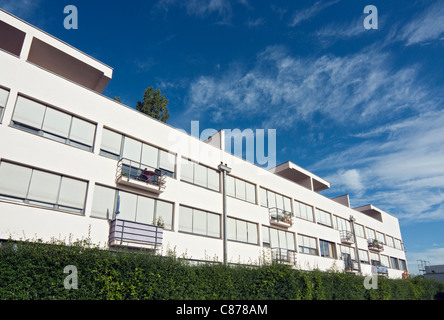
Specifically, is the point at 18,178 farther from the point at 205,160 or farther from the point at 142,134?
the point at 205,160

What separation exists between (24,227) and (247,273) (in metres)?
9.73

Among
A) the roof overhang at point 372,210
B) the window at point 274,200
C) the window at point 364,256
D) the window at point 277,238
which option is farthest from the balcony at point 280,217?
the roof overhang at point 372,210

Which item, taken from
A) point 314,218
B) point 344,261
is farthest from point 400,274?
point 314,218

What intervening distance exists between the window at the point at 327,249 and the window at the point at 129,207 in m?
18.7

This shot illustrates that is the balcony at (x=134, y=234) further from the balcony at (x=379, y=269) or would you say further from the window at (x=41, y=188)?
the balcony at (x=379, y=269)

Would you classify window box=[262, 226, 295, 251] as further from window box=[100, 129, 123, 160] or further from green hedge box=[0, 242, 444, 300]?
window box=[100, 129, 123, 160]

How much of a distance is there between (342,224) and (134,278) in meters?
31.1

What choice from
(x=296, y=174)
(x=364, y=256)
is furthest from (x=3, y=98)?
(x=364, y=256)

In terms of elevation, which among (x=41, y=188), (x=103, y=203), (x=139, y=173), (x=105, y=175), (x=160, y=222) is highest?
(x=139, y=173)

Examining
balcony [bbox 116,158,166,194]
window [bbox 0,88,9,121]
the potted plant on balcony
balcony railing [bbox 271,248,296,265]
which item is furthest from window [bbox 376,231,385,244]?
window [bbox 0,88,9,121]

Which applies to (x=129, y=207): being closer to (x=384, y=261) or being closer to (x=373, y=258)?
(x=373, y=258)

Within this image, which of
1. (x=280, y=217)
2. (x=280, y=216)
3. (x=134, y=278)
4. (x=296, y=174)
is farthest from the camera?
(x=296, y=174)

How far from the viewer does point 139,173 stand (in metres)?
18.1

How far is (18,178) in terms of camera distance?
13.6m
